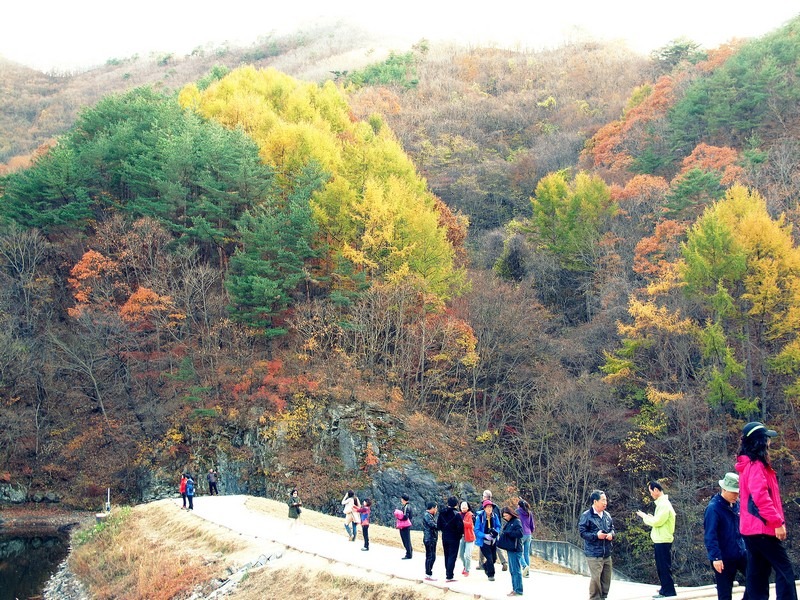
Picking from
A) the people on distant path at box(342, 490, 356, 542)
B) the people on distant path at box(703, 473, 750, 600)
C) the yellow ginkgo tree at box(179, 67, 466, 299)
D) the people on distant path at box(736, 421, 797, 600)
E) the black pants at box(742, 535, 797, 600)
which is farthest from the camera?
the yellow ginkgo tree at box(179, 67, 466, 299)

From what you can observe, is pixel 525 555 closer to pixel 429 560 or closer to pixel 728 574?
pixel 429 560

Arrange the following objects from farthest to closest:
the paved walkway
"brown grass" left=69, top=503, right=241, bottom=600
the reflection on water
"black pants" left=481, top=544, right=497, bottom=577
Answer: the reflection on water → "brown grass" left=69, top=503, right=241, bottom=600 → "black pants" left=481, top=544, right=497, bottom=577 → the paved walkway

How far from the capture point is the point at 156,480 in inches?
1342

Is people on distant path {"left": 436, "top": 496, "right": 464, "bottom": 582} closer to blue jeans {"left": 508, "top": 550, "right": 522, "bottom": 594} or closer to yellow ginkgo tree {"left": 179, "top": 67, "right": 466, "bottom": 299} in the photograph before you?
blue jeans {"left": 508, "top": 550, "right": 522, "bottom": 594}

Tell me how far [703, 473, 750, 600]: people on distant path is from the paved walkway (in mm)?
1293

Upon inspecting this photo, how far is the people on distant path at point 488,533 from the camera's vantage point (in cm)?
1212

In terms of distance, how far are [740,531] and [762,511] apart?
72 cm

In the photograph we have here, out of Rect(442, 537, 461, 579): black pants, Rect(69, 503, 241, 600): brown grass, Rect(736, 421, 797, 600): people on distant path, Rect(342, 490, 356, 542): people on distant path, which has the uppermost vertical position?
Rect(736, 421, 797, 600): people on distant path

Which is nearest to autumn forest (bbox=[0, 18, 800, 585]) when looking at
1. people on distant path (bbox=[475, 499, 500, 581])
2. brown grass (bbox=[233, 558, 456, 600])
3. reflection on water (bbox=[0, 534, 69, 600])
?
reflection on water (bbox=[0, 534, 69, 600])

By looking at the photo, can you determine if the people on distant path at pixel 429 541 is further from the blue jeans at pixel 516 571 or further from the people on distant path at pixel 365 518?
the people on distant path at pixel 365 518

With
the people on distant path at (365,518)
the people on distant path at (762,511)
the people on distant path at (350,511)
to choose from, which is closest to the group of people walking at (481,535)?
the people on distant path at (365,518)

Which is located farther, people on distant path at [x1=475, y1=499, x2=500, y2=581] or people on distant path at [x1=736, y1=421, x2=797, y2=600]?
people on distant path at [x1=475, y1=499, x2=500, y2=581]

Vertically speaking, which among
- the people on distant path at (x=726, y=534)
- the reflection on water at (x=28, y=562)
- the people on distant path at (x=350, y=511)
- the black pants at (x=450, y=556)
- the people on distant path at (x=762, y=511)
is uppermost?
the people on distant path at (x=762, y=511)

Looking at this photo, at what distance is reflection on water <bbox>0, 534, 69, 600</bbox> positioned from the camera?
69.7 ft
